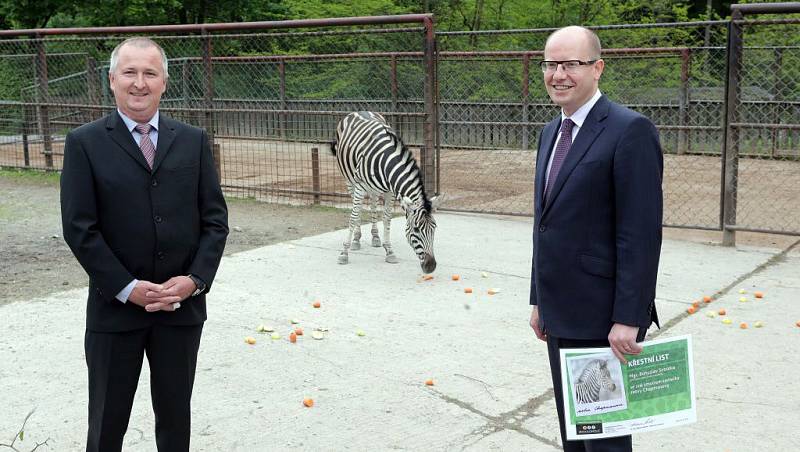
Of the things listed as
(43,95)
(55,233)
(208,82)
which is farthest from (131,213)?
(43,95)

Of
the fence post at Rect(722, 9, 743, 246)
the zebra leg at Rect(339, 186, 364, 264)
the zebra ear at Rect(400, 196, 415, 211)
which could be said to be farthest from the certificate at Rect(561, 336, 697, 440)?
the fence post at Rect(722, 9, 743, 246)

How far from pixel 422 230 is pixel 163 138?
176 inches

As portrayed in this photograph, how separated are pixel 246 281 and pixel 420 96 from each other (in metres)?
11.3

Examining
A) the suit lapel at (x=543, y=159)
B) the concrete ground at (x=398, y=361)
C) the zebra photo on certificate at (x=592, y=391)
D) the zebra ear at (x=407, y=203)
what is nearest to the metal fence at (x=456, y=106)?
the zebra ear at (x=407, y=203)

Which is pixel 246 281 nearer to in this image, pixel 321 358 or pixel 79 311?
pixel 79 311

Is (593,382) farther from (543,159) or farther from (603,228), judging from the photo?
(543,159)

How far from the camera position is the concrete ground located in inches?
168

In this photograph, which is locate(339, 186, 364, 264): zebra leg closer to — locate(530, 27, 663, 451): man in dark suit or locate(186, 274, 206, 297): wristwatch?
→ locate(186, 274, 206, 297): wristwatch

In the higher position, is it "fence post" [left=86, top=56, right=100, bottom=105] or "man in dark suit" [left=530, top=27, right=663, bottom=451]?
"fence post" [left=86, top=56, right=100, bottom=105]

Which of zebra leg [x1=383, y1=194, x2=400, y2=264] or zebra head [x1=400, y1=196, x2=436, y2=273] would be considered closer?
zebra head [x1=400, y1=196, x2=436, y2=273]

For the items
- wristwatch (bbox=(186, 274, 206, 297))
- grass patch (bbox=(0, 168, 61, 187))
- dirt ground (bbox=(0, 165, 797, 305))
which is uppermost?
wristwatch (bbox=(186, 274, 206, 297))

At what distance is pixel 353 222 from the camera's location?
8516 millimetres

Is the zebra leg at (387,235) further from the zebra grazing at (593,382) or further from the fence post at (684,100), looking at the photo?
the fence post at (684,100)

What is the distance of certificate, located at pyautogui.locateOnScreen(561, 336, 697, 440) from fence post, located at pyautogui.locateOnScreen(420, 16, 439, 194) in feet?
22.7
